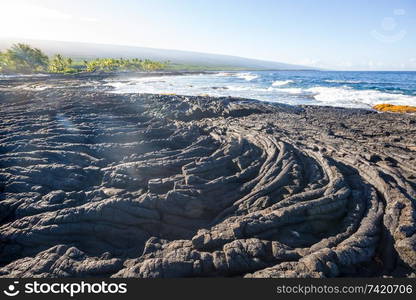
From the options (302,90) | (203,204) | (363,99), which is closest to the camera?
(203,204)

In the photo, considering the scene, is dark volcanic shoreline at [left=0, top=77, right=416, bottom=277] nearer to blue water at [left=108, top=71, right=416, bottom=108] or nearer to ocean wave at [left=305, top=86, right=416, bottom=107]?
ocean wave at [left=305, top=86, right=416, bottom=107]

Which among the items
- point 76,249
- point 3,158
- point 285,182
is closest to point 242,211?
point 285,182

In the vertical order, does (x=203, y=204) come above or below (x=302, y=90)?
below

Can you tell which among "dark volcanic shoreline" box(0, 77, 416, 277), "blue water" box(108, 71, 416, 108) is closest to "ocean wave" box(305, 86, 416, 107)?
"blue water" box(108, 71, 416, 108)

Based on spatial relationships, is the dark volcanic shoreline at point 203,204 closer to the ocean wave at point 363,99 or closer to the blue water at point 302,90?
the ocean wave at point 363,99

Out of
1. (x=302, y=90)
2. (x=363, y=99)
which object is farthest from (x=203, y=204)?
(x=302, y=90)

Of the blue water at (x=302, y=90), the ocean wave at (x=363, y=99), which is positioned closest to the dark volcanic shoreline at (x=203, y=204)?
the ocean wave at (x=363, y=99)

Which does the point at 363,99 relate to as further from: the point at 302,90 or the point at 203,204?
the point at 203,204

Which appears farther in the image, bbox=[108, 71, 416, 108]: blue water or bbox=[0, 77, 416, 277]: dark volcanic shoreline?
bbox=[108, 71, 416, 108]: blue water
